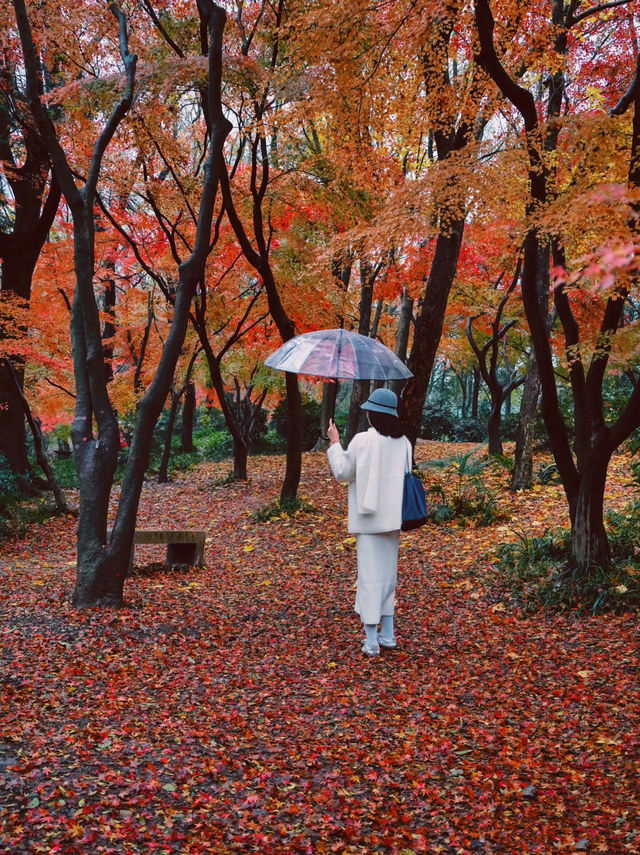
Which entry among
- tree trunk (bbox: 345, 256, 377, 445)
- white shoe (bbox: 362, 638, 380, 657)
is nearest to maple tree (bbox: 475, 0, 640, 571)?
white shoe (bbox: 362, 638, 380, 657)

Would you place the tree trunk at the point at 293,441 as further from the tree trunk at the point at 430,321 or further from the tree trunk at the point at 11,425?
the tree trunk at the point at 11,425

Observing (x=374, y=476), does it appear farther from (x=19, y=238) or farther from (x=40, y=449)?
(x=19, y=238)

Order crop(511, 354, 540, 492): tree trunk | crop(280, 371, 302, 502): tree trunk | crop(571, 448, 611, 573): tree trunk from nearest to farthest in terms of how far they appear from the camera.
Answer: crop(571, 448, 611, 573): tree trunk
crop(511, 354, 540, 492): tree trunk
crop(280, 371, 302, 502): tree trunk

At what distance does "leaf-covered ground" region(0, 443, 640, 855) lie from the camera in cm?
287

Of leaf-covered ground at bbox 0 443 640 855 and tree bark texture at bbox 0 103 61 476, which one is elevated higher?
tree bark texture at bbox 0 103 61 476

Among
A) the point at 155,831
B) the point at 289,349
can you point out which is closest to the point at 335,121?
the point at 289,349

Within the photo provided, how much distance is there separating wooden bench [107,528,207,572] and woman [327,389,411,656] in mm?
3372

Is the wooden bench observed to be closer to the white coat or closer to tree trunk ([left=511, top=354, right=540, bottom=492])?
the white coat

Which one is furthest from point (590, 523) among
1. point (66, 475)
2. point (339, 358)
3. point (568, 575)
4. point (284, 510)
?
point (66, 475)

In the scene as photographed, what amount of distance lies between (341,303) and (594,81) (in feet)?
21.0

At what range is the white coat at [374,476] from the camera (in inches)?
197

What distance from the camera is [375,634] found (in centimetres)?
526

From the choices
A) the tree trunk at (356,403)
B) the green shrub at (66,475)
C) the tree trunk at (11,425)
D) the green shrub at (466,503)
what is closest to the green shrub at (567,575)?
the green shrub at (466,503)

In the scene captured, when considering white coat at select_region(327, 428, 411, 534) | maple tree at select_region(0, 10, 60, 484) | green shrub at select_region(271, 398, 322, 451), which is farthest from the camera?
green shrub at select_region(271, 398, 322, 451)
